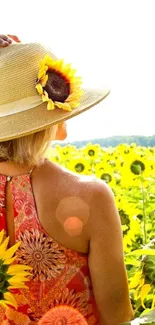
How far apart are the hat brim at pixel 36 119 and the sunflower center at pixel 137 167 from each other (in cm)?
131

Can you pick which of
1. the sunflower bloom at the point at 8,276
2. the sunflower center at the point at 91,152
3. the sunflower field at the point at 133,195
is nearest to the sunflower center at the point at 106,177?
the sunflower field at the point at 133,195

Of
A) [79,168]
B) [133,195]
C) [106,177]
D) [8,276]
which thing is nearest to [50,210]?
A: [8,276]

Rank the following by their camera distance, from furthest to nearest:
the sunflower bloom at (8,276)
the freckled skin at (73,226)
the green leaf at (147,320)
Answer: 1. the freckled skin at (73,226)
2. the sunflower bloom at (8,276)
3. the green leaf at (147,320)

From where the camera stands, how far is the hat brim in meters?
1.10

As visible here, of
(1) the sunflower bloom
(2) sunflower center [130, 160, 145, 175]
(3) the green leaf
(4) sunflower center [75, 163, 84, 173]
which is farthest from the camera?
(4) sunflower center [75, 163, 84, 173]

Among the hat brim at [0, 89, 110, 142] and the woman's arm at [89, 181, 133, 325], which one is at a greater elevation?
the hat brim at [0, 89, 110, 142]

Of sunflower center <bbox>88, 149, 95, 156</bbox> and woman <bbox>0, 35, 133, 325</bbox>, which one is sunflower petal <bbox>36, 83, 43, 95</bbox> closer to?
woman <bbox>0, 35, 133, 325</bbox>

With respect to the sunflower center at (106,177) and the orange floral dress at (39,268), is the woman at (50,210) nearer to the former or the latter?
the orange floral dress at (39,268)

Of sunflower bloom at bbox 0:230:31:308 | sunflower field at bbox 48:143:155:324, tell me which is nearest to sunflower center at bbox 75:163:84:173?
sunflower field at bbox 48:143:155:324

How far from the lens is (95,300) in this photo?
1169 millimetres

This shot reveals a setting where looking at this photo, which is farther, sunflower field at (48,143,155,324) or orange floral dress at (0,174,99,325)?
orange floral dress at (0,174,99,325)

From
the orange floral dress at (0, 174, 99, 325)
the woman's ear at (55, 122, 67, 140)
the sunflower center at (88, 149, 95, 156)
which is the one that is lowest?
the sunflower center at (88, 149, 95, 156)

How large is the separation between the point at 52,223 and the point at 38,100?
0.20 meters

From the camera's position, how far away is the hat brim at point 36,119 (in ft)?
3.61
